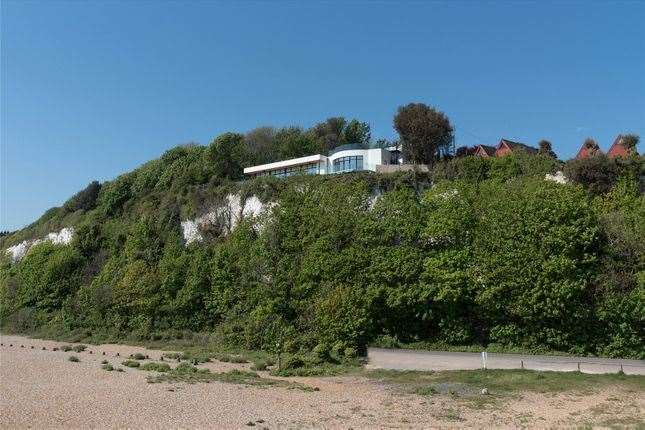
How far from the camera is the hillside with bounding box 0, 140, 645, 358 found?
23047mm

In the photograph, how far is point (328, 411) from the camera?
47.4 ft

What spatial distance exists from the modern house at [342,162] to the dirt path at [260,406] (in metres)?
23.3

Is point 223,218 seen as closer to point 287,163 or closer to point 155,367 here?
point 287,163

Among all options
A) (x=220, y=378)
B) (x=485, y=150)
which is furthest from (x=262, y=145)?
(x=220, y=378)

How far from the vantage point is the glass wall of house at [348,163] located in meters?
43.4

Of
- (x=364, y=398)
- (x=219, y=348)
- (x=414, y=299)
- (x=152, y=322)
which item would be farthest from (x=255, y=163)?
(x=364, y=398)

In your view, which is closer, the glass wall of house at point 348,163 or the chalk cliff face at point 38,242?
the glass wall of house at point 348,163

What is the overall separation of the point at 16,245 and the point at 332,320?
131 ft

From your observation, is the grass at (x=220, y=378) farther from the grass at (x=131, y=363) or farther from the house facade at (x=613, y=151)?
the house facade at (x=613, y=151)

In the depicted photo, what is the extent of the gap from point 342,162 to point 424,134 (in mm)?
11522

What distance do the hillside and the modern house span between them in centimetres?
897

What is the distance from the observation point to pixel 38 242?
48844 mm

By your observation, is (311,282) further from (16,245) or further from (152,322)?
(16,245)

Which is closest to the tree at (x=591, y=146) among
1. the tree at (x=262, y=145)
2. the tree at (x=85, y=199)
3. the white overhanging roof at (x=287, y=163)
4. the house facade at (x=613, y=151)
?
the house facade at (x=613, y=151)
